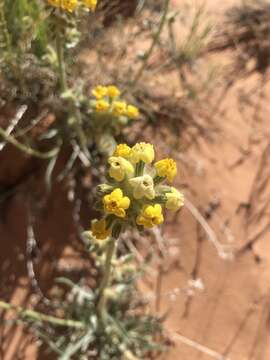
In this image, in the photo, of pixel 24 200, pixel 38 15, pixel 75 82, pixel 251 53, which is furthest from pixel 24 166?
pixel 251 53

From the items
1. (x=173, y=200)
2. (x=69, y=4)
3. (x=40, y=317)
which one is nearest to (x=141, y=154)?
(x=173, y=200)

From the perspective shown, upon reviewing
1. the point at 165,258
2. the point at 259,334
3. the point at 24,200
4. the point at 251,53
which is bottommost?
the point at 259,334

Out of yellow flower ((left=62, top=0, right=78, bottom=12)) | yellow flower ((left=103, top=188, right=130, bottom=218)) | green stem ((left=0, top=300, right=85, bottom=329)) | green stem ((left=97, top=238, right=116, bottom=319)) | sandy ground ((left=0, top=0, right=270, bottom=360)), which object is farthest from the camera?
sandy ground ((left=0, top=0, right=270, bottom=360))

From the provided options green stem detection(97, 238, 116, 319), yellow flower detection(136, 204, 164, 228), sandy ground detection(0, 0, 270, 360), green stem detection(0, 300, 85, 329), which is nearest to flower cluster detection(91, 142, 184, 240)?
yellow flower detection(136, 204, 164, 228)

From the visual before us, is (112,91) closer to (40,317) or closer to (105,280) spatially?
(105,280)

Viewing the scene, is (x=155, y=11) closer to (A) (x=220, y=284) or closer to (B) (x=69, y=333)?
(A) (x=220, y=284)

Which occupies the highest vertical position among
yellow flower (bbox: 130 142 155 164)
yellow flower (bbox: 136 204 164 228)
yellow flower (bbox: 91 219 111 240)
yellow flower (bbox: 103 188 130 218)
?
yellow flower (bbox: 130 142 155 164)

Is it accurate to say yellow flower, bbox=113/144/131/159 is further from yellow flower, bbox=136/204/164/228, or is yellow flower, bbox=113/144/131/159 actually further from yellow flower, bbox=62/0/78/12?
yellow flower, bbox=62/0/78/12
